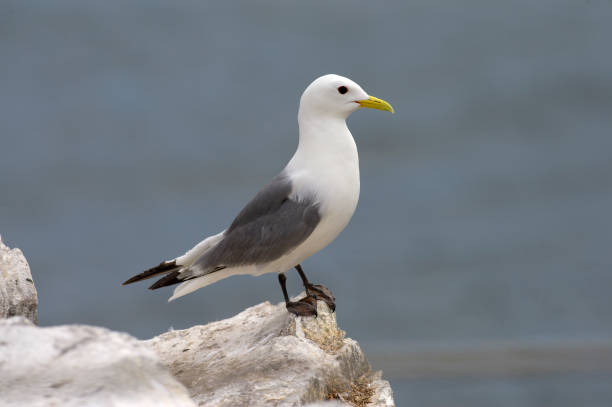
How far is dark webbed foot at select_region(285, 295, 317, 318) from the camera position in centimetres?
429

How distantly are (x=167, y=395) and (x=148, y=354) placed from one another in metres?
0.19

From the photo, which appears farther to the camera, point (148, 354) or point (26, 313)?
point (26, 313)

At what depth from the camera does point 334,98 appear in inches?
169

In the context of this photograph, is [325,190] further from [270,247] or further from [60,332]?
[60,332]

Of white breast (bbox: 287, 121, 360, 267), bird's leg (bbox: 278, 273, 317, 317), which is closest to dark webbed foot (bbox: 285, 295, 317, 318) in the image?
bird's leg (bbox: 278, 273, 317, 317)

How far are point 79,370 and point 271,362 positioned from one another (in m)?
1.45

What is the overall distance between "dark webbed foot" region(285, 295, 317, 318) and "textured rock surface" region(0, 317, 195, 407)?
5.56ft

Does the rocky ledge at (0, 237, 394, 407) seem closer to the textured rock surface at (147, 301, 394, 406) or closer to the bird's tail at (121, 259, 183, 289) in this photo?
the textured rock surface at (147, 301, 394, 406)

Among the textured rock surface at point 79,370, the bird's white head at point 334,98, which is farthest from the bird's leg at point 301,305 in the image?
the textured rock surface at point 79,370

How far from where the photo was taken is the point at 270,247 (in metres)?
4.18

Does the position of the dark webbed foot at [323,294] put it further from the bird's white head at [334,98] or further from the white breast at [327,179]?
the bird's white head at [334,98]

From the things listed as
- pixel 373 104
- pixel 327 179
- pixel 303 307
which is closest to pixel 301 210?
pixel 327 179

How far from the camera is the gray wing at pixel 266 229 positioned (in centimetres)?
414

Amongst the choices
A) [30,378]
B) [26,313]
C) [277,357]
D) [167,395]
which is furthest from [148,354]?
[26,313]
